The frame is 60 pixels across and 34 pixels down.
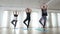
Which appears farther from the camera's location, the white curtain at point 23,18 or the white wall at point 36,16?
the white wall at point 36,16

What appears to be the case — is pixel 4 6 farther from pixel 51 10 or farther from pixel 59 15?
pixel 59 15

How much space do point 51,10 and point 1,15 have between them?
4.26m

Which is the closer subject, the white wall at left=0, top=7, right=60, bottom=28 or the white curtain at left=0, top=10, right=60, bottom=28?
the white curtain at left=0, top=10, right=60, bottom=28

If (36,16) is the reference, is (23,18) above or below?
below

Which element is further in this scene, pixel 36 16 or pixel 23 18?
pixel 36 16

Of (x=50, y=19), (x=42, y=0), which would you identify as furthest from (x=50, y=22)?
(x=42, y=0)

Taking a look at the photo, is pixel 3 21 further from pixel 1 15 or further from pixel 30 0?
pixel 30 0

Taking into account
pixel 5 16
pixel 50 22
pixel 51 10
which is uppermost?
pixel 51 10

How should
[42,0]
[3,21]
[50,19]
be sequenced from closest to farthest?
1. [42,0]
2. [3,21]
3. [50,19]

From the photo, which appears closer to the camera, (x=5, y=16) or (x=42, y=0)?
(x=42, y=0)

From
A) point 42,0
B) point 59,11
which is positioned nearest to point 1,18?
point 42,0

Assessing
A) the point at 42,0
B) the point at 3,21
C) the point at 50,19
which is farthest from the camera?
the point at 50,19

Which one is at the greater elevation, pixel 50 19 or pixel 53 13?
pixel 53 13

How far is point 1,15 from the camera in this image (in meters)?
7.56
